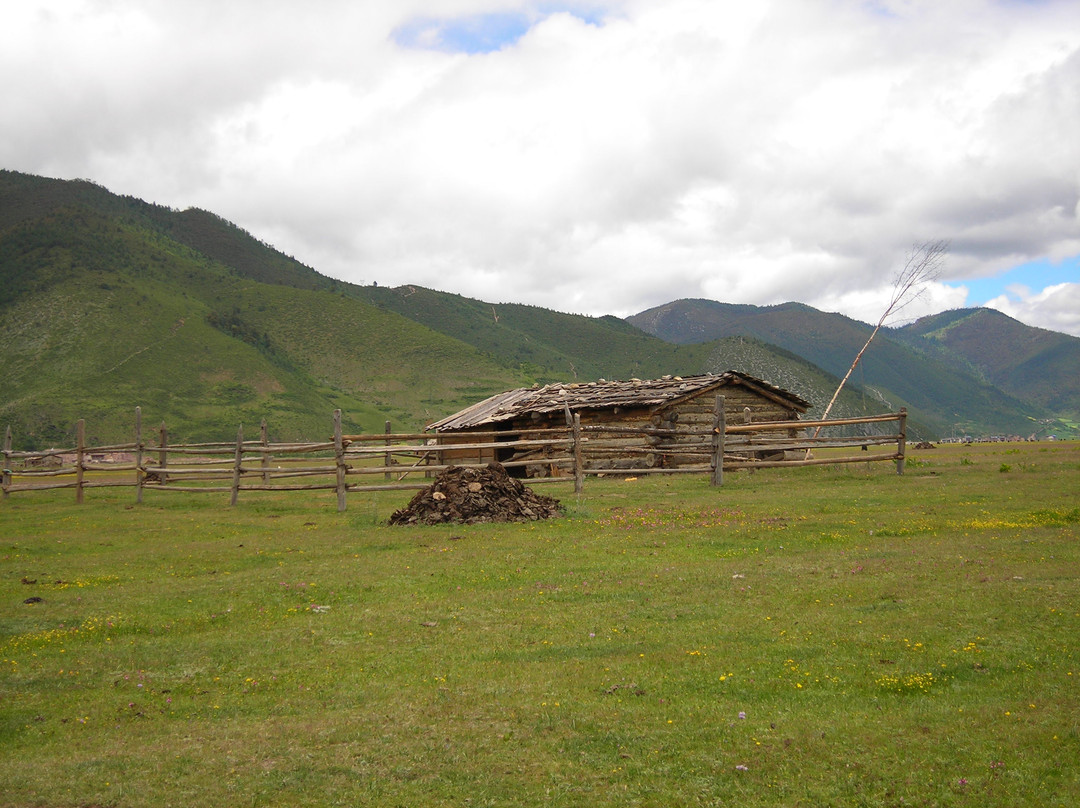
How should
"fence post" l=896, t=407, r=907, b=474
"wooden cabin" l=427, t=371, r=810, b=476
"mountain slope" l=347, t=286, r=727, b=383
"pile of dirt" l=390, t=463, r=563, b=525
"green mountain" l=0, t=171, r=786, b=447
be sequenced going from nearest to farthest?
"pile of dirt" l=390, t=463, r=563, b=525, "fence post" l=896, t=407, r=907, b=474, "wooden cabin" l=427, t=371, r=810, b=476, "green mountain" l=0, t=171, r=786, b=447, "mountain slope" l=347, t=286, r=727, b=383

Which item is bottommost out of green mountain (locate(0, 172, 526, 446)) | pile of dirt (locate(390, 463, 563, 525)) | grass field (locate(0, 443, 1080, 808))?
grass field (locate(0, 443, 1080, 808))

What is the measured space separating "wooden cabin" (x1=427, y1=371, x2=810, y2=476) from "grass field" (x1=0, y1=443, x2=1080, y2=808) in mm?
11557

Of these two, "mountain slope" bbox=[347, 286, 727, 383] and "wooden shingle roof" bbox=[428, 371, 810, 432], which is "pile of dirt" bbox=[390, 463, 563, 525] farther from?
"mountain slope" bbox=[347, 286, 727, 383]

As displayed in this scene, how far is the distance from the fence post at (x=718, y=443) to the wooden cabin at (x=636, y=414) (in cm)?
409

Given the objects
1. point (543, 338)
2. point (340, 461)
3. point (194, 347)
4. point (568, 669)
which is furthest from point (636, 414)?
point (543, 338)

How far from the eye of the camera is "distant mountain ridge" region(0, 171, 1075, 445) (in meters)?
66.5

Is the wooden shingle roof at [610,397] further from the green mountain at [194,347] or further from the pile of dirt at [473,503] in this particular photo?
the green mountain at [194,347]

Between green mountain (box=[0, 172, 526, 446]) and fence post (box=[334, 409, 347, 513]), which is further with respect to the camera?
green mountain (box=[0, 172, 526, 446])

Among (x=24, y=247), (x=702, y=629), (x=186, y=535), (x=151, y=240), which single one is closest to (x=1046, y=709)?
(x=702, y=629)

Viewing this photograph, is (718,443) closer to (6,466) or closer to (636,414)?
(636,414)

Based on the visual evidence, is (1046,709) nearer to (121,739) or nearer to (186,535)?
(121,739)

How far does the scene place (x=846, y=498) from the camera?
14727mm

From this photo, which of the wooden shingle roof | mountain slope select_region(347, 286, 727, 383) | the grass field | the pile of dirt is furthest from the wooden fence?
mountain slope select_region(347, 286, 727, 383)

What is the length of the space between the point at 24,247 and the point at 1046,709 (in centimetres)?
10320
